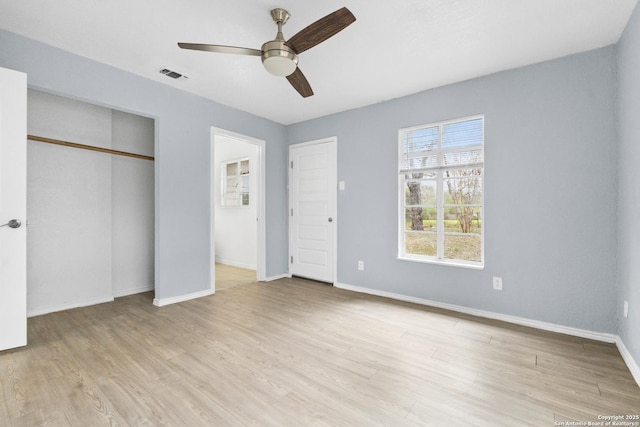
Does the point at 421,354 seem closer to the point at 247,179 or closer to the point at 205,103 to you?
the point at 205,103

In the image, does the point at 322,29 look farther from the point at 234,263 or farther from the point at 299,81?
the point at 234,263

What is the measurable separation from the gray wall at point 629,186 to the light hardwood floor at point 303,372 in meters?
0.33

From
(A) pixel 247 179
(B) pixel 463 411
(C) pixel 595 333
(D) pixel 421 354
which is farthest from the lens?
(A) pixel 247 179

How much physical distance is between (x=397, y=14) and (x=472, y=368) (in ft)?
8.52

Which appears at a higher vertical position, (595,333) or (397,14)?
(397,14)

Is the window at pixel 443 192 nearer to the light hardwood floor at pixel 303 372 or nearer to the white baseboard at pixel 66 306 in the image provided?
the light hardwood floor at pixel 303 372

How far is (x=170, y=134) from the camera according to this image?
3.44 metres

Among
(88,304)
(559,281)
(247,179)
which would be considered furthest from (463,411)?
(247,179)

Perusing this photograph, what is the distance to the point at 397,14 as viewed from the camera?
213 cm

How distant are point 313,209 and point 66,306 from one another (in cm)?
321

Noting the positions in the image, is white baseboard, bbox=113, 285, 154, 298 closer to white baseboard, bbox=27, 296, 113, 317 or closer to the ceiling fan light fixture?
white baseboard, bbox=27, 296, 113, 317

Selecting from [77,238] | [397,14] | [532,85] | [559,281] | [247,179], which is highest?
[397,14]

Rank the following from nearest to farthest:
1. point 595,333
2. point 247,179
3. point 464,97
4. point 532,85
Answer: point 595,333 < point 532,85 < point 464,97 < point 247,179

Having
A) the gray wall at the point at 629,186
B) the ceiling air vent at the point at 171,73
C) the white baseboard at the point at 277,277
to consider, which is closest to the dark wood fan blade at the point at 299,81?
the ceiling air vent at the point at 171,73
